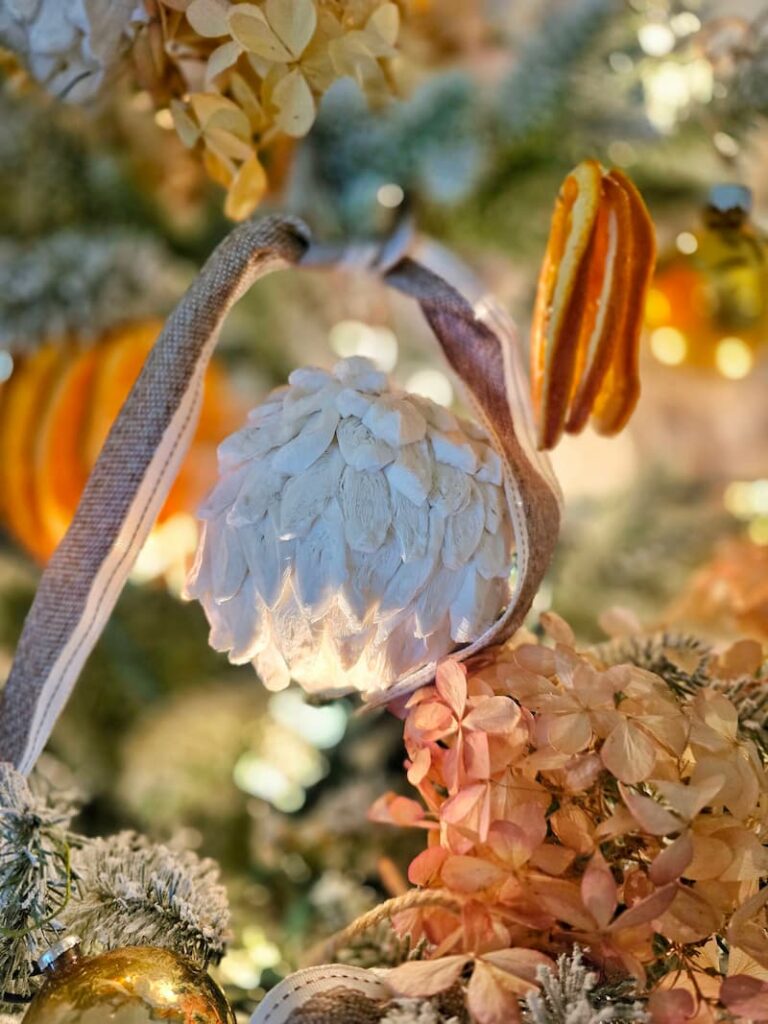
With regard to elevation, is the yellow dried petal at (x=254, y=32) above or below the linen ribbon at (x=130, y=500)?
above

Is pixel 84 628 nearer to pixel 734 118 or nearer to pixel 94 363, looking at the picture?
pixel 94 363

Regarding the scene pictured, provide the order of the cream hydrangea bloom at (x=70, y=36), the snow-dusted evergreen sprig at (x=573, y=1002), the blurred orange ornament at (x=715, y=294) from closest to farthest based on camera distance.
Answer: the snow-dusted evergreen sprig at (x=573, y=1002), the cream hydrangea bloom at (x=70, y=36), the blurred orange ornament at (x=715, y=294)

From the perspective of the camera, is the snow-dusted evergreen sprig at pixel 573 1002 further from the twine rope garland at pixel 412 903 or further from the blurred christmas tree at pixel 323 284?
the blurred christmas tree at pixel 323 284

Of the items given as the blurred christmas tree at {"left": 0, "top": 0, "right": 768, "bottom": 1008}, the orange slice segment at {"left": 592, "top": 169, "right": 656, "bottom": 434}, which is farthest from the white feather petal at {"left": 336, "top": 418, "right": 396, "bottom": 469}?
the blurred christmas tree at {"left": 0, "top": 0, "right": 768, "bottom": 1008}

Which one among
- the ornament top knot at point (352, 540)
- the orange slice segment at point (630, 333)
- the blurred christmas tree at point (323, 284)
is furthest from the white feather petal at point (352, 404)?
the blurred christmas tree at point (323, 284)

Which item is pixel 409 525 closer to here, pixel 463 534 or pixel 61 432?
pixel 463 534

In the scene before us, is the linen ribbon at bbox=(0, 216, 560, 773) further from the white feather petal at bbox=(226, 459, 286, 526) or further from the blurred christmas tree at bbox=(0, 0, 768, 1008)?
the blurred christmas tree at bbox=(0, 0, 768, 1008)
